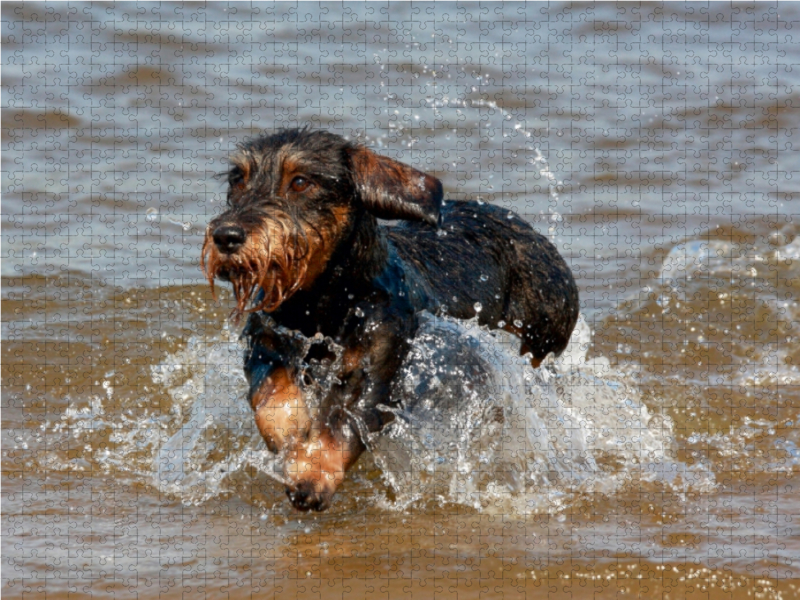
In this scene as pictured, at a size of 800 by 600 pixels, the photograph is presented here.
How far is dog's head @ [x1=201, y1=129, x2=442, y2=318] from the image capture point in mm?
5547

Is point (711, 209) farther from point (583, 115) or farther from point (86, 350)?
point (86, 350)

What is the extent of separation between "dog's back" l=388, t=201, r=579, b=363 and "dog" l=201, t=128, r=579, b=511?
49 cm

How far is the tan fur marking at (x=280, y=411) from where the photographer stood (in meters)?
5.98

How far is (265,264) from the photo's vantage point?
555 cm

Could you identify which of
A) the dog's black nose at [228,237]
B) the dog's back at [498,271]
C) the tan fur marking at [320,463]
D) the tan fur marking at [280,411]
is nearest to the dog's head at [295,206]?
the dog's black nose at [228,237]

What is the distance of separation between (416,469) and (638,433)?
153 cm

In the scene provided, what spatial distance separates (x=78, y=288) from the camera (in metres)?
9.65

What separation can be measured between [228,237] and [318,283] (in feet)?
2.29

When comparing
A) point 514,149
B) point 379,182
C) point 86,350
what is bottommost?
point 86,350

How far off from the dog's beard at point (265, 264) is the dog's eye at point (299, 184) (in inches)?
10.3

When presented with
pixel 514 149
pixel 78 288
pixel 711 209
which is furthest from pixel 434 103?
pixel 78 288

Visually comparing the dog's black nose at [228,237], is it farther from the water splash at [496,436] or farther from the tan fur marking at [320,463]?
the water splash at [496,436]

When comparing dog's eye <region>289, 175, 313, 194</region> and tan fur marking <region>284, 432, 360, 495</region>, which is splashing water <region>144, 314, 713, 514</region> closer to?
tan fur marking <region>284, 432, 360, 495</region>

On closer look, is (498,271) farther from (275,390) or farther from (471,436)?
(275,390)
